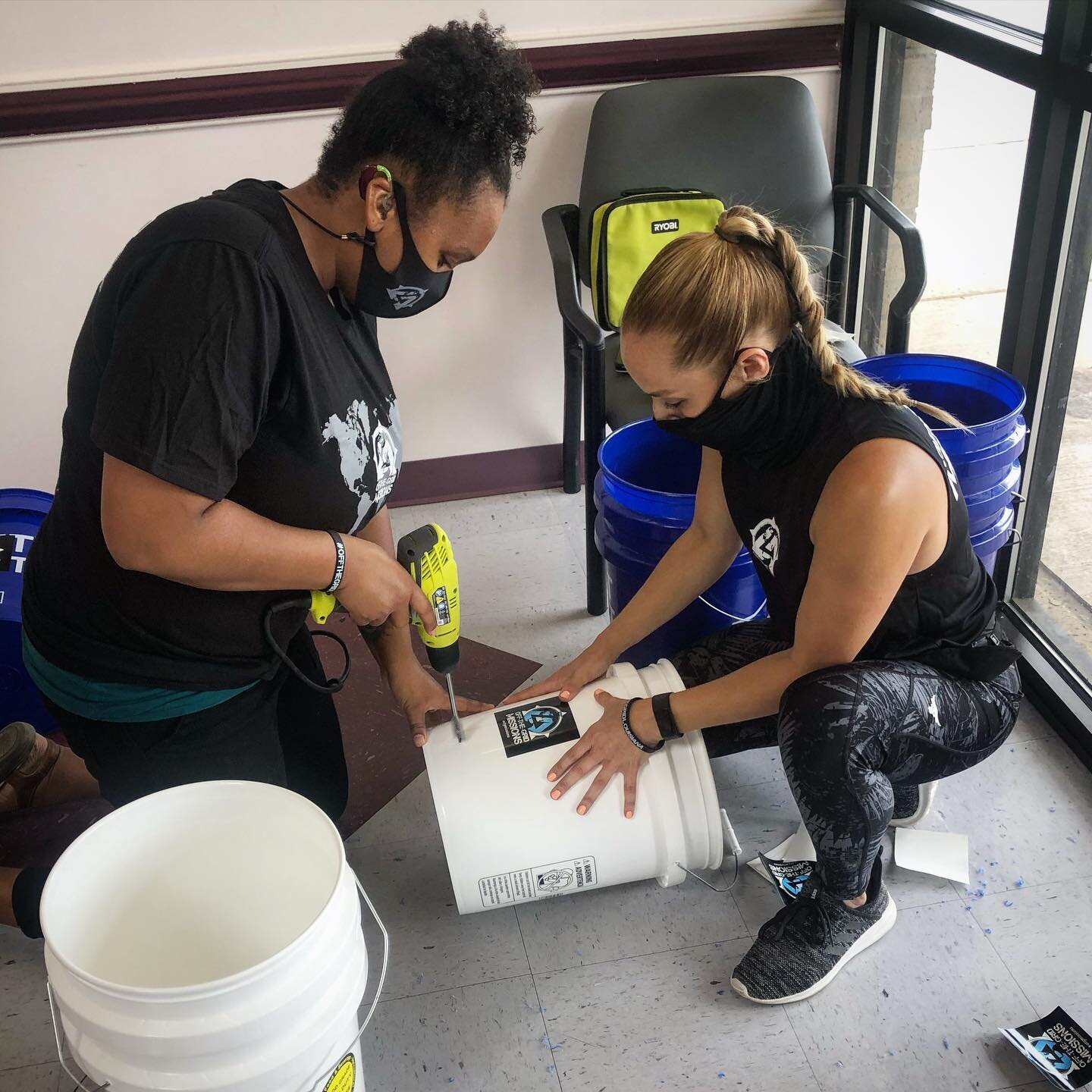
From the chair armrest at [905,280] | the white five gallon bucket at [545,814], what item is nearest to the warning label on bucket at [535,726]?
the white five gallon bucket at [545,814]

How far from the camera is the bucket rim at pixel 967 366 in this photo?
5.81 feet

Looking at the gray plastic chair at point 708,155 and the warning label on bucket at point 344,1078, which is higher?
the gray plastic chair at point 708,155

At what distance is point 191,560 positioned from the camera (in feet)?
3.72

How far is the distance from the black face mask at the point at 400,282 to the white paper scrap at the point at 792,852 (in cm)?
102

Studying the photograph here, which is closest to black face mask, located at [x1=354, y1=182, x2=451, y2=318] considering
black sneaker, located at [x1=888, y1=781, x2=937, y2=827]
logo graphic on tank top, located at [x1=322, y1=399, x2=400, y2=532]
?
logo graphic on tank top, located at [x1=322, y1=399, x2=400, y2=532]

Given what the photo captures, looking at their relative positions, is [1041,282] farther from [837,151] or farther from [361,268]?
[361,268]

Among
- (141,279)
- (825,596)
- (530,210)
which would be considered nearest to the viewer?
(141,279)

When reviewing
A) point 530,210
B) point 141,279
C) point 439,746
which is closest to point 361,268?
point 141,279

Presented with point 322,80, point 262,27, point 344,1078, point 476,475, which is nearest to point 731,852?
point 344,1078

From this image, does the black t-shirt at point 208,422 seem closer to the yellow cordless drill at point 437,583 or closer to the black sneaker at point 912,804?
the yellow cordless drill at point 437,583

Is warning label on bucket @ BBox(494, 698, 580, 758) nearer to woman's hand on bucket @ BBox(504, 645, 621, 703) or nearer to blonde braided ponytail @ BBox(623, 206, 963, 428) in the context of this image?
woman's hand on bucket @ BBox(504, 645, 621, 703)

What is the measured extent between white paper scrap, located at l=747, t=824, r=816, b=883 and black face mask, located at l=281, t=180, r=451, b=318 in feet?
3.33

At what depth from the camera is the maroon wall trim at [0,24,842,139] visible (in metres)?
2.27

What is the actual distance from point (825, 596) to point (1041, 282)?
90cm
